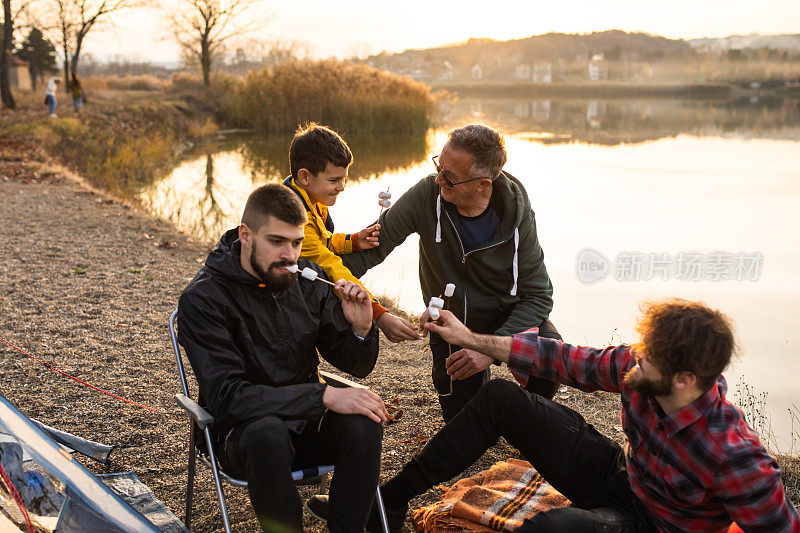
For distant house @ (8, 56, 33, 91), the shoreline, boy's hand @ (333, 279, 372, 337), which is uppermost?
distant house @ (8, 56, 33, 91)

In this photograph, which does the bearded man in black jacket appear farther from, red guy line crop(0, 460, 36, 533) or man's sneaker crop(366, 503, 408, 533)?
red guy line crop(0, 460, 36, 533)

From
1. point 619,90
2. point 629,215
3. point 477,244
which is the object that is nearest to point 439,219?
point 477,244

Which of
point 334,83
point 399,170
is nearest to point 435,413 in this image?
point 399,170

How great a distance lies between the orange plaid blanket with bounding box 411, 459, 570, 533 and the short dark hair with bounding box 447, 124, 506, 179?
146 centimetres

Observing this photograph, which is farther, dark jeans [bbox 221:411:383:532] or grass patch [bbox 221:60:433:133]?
grass patch [bbox 221:60:433:133]

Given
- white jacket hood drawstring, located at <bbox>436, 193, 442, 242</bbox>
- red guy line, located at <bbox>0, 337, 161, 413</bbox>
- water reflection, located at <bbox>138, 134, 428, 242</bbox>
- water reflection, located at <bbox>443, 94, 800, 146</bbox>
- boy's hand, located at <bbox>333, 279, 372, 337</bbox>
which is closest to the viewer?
boy's hand, located at <bbox>333, 279, 372, 337</bbox>

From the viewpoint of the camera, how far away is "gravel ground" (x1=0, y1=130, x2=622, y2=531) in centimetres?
352

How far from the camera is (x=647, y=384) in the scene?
6.98 feet

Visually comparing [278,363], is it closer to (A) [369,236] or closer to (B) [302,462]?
(B) [302,462]

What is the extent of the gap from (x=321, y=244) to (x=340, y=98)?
17.4m

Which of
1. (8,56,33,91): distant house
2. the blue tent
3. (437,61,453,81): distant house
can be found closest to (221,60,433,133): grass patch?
the blue tent

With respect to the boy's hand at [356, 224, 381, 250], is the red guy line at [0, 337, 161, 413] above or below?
below

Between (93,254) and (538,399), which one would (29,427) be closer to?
(538,399)

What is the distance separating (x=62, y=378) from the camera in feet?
14.3
